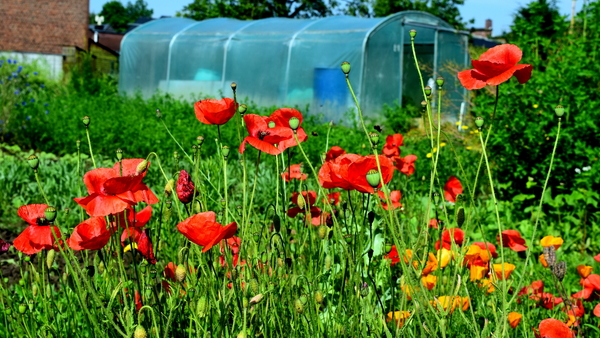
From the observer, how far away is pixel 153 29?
43.8 ft

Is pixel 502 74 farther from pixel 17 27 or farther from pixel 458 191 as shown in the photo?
pixel 17 27

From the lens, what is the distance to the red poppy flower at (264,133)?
130cm

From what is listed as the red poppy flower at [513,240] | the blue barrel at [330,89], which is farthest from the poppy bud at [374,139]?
the blue barrel at [330,89]

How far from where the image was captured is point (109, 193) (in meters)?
1.05

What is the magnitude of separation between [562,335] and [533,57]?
3944mm

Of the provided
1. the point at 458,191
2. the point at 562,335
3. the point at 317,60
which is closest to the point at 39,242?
the point at 562,335

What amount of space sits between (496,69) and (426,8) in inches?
999

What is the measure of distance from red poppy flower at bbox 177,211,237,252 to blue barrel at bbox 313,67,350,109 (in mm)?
9199

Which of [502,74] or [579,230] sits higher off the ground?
[502,74]

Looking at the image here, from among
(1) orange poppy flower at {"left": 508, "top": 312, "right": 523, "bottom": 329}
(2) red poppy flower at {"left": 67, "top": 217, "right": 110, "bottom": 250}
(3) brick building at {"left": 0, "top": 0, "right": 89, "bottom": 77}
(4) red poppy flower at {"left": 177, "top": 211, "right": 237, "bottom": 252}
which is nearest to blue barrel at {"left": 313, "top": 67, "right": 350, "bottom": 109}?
(1) orange poppy flower at {"left": 508, "top": 312, "right": 523, "bottom": 329}

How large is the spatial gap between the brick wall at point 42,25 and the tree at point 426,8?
11.3 metres

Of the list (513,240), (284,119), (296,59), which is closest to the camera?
(284,119)

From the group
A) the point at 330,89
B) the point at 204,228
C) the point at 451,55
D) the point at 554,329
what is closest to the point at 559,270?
the point at 554,329

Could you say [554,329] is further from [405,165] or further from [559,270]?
[405,165]
